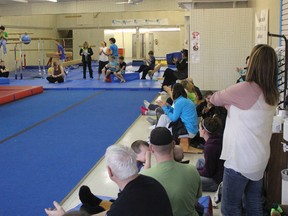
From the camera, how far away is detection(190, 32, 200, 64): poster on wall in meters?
9.36

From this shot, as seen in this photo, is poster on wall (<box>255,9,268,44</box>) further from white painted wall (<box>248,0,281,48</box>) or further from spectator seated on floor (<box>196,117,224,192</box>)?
spectator seated on floor (<box>196,117,224,192</box>)

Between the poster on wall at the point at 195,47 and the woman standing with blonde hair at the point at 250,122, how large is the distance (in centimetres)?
673

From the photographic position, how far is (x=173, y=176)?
2.54m

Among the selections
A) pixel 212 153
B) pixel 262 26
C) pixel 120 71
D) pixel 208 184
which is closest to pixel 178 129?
pixel 208 184

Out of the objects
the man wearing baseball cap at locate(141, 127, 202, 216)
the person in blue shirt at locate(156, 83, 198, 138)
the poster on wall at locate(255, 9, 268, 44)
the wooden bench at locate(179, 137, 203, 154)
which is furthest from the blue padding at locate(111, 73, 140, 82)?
the man wearing baseball cap at locate(141, 127, 202, 216)

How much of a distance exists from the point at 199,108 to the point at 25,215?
12.7 feet

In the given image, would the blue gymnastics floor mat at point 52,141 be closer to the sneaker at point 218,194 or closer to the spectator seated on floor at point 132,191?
the sneaker at point 218,194

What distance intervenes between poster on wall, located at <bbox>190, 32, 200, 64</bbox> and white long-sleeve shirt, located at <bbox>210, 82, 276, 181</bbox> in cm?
673

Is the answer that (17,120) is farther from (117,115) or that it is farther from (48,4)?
(48,4)

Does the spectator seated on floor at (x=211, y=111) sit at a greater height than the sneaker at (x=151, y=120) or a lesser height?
greater

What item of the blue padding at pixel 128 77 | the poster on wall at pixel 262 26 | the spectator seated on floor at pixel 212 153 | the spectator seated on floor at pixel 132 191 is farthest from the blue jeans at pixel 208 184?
the blue padding at pixel 128 77

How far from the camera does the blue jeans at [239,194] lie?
9.39 ft

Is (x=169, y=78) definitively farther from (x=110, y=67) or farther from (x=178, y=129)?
(x=178, y=129)

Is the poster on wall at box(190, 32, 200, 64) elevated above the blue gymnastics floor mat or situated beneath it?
elevated above
